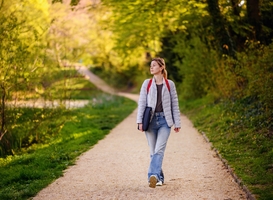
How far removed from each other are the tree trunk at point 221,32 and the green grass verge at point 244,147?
208 centimetres

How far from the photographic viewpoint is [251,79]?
1168 cm

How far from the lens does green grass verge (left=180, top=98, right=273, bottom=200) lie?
7.06m

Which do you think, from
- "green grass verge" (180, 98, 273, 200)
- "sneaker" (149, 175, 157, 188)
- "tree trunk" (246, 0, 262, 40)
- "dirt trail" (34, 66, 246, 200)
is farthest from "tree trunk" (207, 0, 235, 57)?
"sneaker" (149, 175, 157, 188)

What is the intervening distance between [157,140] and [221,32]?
33.4 feet

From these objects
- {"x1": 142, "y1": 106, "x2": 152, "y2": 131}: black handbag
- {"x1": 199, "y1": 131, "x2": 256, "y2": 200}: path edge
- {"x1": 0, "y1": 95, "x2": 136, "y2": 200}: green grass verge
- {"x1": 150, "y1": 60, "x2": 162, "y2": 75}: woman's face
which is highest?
{"x1": 150, "y1": 60, "x2": 162, "y2": 75}: woman's face

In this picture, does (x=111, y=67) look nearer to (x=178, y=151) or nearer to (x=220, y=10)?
(x=220, y=10)

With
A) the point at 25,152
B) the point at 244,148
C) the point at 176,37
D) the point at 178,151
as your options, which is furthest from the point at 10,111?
the point at 176,37

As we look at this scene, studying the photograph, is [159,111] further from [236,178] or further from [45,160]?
[45,160]

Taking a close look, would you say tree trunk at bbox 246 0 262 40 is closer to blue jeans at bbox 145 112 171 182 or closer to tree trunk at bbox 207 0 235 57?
Answer: tree trunk at bbox 207 0 235 57

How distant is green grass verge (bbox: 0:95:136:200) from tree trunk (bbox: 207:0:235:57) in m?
4.87

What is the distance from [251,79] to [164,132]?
511cm

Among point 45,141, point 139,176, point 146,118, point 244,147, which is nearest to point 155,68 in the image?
point 146,118

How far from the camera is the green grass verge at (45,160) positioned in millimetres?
7707

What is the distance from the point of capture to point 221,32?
1666cm
